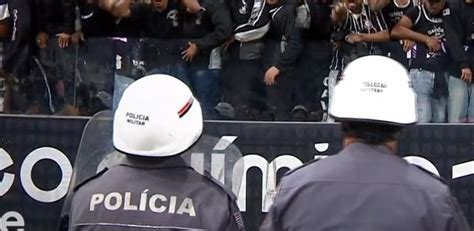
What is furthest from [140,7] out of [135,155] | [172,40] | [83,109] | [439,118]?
[135,155]

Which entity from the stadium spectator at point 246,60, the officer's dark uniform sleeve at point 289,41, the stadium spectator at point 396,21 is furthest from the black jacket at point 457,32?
the stadium spectator at point 246,60

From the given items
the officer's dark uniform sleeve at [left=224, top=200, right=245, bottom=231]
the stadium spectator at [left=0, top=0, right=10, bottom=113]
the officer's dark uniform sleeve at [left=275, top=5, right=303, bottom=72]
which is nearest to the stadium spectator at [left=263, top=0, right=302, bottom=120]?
the officer's dark uniform sleeve at [left=275, top=5, right=303, bottom=72]

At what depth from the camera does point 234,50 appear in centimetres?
903

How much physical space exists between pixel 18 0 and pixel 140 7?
3.58ft

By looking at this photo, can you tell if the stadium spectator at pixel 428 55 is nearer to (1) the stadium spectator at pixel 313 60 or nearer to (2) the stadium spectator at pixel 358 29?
(2) the stadium spectator at pixel 358 29

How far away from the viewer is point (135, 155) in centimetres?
352

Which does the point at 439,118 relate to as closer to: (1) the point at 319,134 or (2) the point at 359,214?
(1) the point at 319,134

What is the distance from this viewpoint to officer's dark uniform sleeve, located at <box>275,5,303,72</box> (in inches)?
345

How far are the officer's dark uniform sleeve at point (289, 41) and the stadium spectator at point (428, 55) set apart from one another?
871 mm

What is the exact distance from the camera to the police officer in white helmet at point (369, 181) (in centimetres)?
336

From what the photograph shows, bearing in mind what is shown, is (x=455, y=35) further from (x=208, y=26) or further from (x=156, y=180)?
(x=156, y=180)

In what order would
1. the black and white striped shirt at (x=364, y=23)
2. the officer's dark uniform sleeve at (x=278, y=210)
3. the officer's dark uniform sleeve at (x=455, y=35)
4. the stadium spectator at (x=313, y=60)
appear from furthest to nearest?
1. the black and white striped shirt at (x=364, y=23)
2. the officer's dark uniform sleeve at (x=455, y=35)
3. the stadium spectator at (x=313, y=60)
4. the officer's dark uniform sleeve at (x=278, y=210)

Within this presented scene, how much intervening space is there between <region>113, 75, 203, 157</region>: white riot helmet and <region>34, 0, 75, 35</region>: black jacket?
582cm

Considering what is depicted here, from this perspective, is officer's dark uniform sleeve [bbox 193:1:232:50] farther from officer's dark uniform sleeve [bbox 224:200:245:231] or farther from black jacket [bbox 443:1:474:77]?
officer's dark uniform sleeve [bbox 224:200:245:231]
